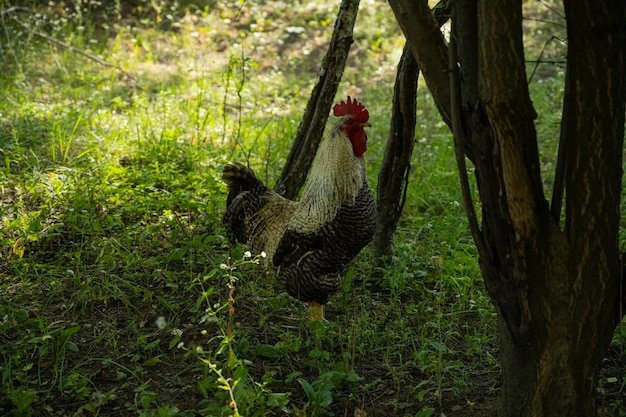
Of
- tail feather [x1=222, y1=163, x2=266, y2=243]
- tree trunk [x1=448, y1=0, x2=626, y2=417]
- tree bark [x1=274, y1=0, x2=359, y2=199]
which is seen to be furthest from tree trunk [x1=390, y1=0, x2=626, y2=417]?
tail feather [x1=222, y1=163, x2=266, y2=243]

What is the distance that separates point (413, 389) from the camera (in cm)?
Answer: 339

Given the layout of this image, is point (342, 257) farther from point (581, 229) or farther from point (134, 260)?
point (581, 229)

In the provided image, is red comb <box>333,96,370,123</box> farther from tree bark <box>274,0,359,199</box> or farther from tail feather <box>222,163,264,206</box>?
tail feather <box>222,163,264,206</box>

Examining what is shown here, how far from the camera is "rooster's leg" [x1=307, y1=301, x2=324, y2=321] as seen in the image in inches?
163

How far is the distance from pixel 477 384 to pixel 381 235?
1.45 metres

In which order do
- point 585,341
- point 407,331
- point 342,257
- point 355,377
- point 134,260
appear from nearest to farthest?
point 585,341 → point 355,377 → point 407,331 → point 342,257 → point 134,260

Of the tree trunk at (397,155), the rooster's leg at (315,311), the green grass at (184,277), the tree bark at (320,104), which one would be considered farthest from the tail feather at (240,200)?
the tree trunk at (397,155)

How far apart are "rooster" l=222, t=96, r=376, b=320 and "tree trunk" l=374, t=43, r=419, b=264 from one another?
10.7 inches

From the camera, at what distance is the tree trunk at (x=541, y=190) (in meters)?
2.38

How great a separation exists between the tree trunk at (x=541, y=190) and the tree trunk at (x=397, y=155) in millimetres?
1501

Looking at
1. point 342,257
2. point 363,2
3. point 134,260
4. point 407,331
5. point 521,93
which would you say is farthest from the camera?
point 363,2

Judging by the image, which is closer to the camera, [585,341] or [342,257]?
[585,341]

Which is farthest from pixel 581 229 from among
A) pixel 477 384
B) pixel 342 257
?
pixel 342 257

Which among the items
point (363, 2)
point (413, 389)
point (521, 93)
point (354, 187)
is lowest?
point (413, 389)
